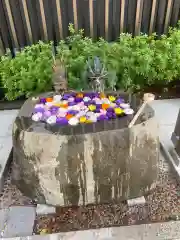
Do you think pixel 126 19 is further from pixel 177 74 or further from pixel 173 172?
pixel 173 172

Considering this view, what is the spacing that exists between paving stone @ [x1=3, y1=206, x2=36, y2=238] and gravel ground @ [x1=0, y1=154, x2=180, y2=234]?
0.06 meters

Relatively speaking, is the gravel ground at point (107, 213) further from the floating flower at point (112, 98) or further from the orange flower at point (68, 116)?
the floating flower at point (112, 98)

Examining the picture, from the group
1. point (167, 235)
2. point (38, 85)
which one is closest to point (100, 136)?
point (167, 235)

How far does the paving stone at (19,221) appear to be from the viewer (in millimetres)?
2215

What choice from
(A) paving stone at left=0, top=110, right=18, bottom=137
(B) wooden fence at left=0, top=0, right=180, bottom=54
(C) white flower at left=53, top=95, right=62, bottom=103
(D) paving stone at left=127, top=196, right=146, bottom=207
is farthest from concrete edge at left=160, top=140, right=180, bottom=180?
(B) wooden fence at left=0, top=0, right=180, bottom=54

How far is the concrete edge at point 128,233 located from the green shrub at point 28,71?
88.5 inches

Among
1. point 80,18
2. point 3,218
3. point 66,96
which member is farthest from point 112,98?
point 80,18

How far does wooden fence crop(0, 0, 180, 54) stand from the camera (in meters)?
3.79

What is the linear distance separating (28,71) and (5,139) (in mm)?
1062

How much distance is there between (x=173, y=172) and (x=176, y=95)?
77.4 inches

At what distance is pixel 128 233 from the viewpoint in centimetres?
214

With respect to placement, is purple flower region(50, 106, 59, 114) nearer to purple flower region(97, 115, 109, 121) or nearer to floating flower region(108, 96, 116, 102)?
purple flower region(97, 115, 109, 121)

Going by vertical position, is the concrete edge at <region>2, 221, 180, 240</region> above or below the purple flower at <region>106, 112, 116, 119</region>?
below

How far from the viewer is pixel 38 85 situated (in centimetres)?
381
